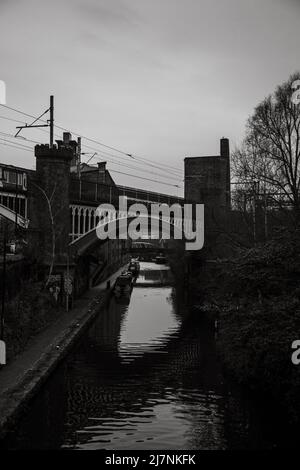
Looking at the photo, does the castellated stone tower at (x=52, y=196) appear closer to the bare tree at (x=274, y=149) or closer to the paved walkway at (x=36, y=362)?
the paved walkway at (x=36, y=362)

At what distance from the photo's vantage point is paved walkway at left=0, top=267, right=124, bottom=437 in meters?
11.7

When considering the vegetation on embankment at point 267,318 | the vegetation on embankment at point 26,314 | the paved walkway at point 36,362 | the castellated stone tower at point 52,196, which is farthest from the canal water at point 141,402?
the castellated stone tower at point 52,196

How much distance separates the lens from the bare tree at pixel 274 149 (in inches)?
801

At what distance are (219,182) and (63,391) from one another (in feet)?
106

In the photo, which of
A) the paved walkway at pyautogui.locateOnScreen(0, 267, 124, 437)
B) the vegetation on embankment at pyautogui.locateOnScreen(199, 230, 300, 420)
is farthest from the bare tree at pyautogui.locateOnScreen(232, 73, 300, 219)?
the paved walkway at pyautogui.locateOnScreen(0, 267, 124, 437)


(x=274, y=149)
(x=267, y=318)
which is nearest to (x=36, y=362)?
(x=267, y=318)

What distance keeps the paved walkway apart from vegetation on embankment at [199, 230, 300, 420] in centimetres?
579

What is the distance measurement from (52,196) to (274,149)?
12.7 m

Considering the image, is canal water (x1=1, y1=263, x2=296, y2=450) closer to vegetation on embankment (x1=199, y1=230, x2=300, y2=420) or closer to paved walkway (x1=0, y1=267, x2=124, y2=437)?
paved walkway (x1=0, y1=267, x2=124, y2=437)

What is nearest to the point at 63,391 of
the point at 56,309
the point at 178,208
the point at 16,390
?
the point at 16,390

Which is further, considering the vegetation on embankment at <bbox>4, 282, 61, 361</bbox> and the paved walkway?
the vegetation on embankment at <bbox>4, 282, 61, 361</bbox>

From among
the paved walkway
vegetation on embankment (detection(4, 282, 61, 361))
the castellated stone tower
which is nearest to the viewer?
the paved walkway

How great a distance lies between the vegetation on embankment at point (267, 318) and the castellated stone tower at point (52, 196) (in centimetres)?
1373

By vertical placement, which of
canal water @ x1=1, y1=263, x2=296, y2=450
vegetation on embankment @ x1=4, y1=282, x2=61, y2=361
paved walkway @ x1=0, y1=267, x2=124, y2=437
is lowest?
canal water @ x1=1, y1=263, x2=296, y2=450
